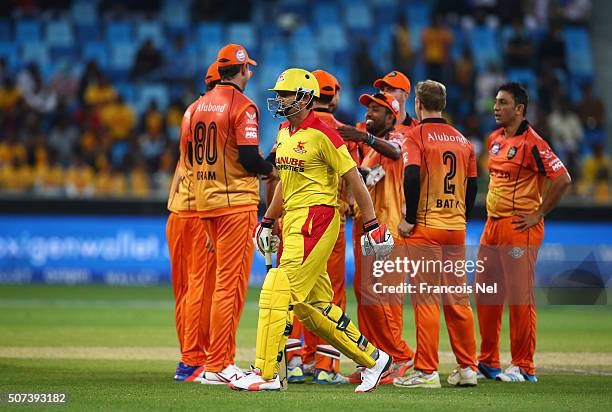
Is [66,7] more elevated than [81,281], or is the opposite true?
[66,7]

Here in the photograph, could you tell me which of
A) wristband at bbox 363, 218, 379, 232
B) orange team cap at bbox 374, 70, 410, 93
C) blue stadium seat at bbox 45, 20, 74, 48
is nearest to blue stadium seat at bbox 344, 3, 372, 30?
blue stadium seat at bbox 45, 20, 74, 48

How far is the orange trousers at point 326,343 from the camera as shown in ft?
33.5

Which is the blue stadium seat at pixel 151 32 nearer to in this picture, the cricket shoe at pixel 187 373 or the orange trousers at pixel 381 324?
the orange trousers at pixel 381 324

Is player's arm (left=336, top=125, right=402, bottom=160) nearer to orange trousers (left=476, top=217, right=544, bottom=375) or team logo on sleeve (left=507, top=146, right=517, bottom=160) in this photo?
team logo on sleeve (left=507, top=146, right=517, bottom=160)

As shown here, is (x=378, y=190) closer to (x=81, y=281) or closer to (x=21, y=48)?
(x=81, y=281)

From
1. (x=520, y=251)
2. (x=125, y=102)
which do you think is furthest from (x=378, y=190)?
(x=125, y=102)

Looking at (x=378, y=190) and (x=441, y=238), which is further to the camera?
(x=378, y=190)

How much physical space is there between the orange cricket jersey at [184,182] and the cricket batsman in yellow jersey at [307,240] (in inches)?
62.6

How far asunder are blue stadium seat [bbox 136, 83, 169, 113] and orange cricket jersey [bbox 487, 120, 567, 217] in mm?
15049

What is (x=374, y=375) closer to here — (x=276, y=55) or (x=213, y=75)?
(x=213, y=75)

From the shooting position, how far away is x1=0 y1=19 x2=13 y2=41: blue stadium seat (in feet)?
86.1

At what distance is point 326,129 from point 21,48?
1883 centimetres

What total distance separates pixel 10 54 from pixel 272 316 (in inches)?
752

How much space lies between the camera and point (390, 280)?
34.1 feet
